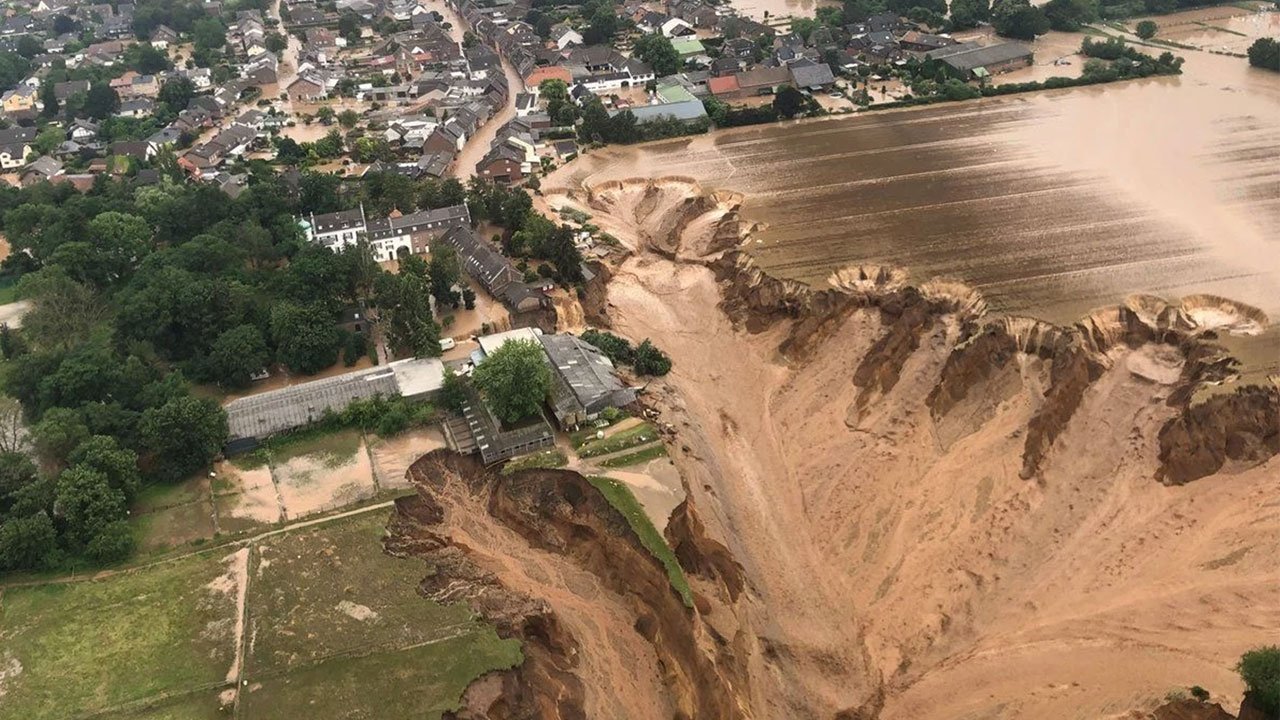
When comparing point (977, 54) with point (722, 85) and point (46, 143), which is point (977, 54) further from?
point (46, 143)

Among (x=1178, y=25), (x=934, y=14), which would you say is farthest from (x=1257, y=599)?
(x=1178, y=25)

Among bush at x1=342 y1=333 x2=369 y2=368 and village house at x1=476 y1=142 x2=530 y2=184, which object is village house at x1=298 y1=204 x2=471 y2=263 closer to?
village house at x1=476 y1=142 x2=530 y2=184

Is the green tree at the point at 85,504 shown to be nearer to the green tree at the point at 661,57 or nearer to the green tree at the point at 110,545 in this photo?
the green tree at the point at 110,545

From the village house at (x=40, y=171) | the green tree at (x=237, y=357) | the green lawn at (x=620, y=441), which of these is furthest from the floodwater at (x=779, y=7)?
the green lawn at (x=620, y=441)

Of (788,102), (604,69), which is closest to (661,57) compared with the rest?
(604,69)

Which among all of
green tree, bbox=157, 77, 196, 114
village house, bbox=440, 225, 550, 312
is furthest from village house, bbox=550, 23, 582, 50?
village house, bbox=440, 225, 550, 312
